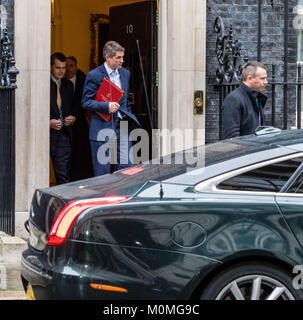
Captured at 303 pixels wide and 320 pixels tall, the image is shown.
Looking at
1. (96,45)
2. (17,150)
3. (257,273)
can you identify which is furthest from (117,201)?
(96,45)

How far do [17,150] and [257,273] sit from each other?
5.49 metres

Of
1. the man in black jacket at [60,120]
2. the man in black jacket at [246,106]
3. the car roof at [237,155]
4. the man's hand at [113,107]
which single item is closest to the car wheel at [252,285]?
the car roof at [237,155]

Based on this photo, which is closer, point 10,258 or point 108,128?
point 10,258

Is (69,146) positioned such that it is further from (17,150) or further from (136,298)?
(136,298)

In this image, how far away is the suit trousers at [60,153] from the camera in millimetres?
10578

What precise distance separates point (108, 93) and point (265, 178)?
458cm

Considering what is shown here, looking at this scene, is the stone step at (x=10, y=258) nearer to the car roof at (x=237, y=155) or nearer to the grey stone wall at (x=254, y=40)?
the car roof at (x=237, y=155)

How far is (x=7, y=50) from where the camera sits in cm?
927

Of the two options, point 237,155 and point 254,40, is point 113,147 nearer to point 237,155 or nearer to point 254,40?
point 254,40

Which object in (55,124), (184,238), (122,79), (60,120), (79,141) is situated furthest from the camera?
(79,141)

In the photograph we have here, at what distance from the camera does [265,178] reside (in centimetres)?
538

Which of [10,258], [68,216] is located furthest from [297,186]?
[10,258]

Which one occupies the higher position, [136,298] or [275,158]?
[275,158]

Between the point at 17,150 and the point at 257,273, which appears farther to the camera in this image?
the point at 17,150
